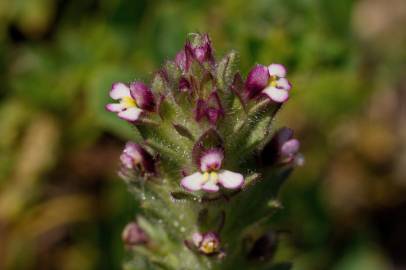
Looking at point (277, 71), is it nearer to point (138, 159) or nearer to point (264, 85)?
point (264, 85)

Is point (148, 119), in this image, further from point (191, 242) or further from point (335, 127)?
point (335, 127)

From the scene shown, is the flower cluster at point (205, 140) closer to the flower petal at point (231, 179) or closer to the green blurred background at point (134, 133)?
the flower petal at point (231, 179)

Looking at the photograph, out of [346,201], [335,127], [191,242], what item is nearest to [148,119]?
[191,242]

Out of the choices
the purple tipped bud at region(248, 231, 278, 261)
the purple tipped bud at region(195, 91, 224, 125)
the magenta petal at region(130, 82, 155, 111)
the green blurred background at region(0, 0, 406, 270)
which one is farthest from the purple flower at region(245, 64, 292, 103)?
the green blurred background at region(0, 0, 406, 270)

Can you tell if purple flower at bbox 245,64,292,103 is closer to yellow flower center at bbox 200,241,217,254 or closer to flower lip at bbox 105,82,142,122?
flower lip at bbox 105,82,142,122

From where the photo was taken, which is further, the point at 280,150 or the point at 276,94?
the point at 280,150

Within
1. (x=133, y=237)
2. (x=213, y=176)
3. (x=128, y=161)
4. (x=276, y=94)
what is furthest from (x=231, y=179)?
(x=133, y=237)

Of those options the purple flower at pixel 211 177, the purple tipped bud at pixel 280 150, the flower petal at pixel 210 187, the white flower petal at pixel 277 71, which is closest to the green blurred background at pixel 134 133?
the purple tipped bud at pixel 280 150

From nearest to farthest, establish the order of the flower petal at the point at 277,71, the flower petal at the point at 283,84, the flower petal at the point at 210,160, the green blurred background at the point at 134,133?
the flower petal at the point at 210,160 → the flower petal at the point at 283,84 → the flower petal at the point at 277,71 → the green blurred background at the point at 134,133
